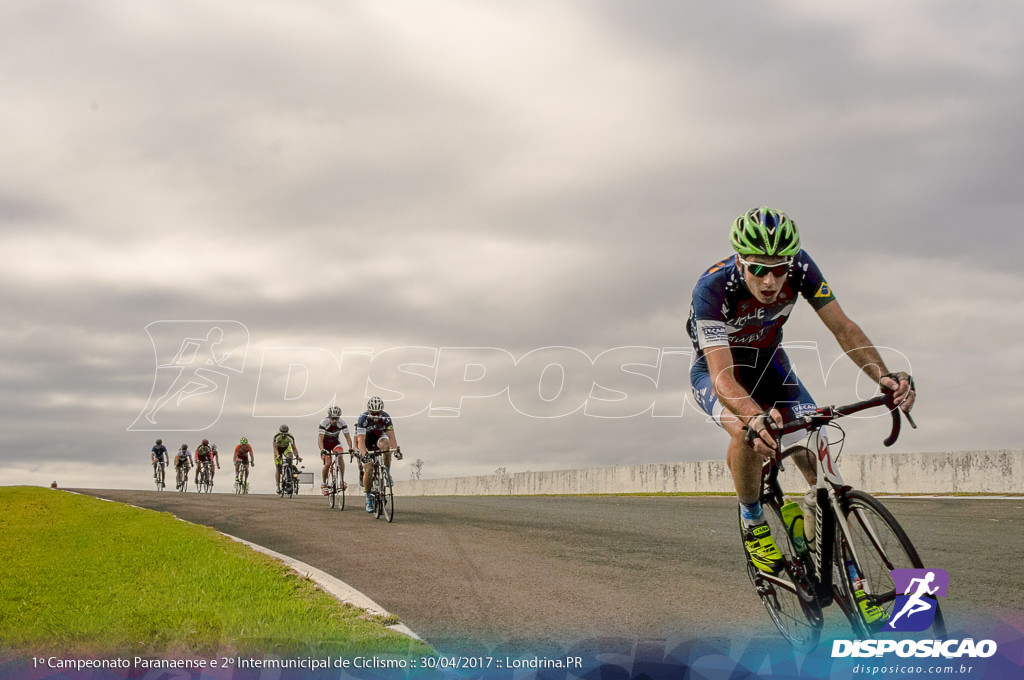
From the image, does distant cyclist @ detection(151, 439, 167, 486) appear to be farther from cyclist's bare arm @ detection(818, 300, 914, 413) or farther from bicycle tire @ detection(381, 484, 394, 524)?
cyclist's bare arm @ detection(818, 300, 914, 413)

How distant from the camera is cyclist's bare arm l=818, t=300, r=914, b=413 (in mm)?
4082

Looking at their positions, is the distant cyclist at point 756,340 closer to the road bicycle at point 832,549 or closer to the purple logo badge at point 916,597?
the road bicycle at point 832,549

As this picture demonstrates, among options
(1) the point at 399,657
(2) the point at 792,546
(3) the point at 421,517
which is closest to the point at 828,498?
(2) the point at 792,546

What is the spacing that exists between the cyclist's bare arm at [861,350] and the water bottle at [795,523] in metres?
0.82

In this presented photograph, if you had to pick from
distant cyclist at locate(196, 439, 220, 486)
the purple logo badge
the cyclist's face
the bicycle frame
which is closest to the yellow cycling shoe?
the bicycle frame

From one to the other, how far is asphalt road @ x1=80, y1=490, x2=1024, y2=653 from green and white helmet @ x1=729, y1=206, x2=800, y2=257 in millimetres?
1930

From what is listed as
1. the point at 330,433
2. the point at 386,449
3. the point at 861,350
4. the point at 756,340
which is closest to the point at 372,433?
the point at 386,449

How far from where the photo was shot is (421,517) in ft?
50.2

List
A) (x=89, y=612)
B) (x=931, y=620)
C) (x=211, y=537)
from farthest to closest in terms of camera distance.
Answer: (x=211, y=537), (x=89, y=612), (x=931, y=620)

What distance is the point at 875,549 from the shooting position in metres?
4.10

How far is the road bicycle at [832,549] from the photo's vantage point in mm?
4035

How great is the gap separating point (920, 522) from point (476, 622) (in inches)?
343

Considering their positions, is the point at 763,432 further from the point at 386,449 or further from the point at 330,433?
the point at 330,433

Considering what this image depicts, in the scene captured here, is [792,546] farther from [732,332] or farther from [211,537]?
[211,537]
